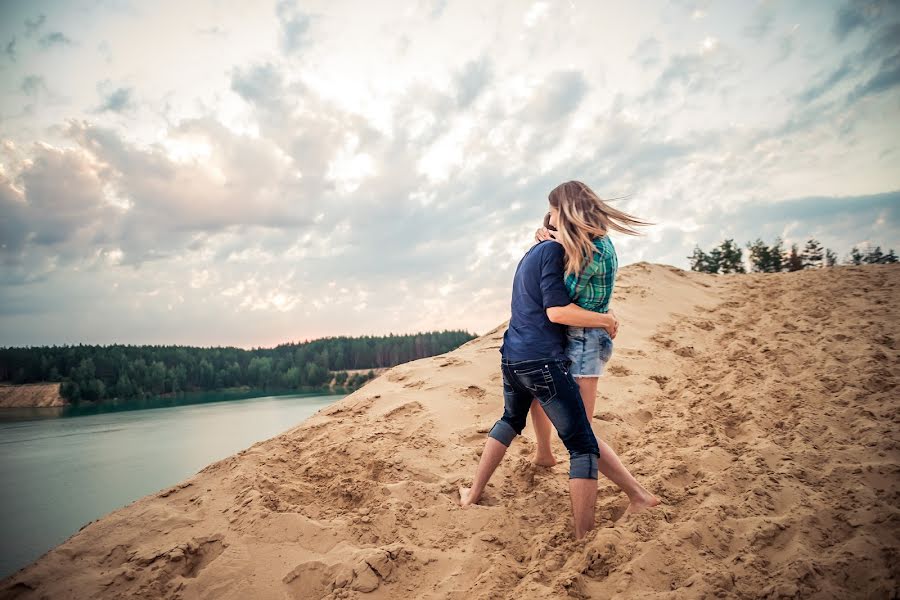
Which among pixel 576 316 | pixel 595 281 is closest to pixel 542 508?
pixel 576 316

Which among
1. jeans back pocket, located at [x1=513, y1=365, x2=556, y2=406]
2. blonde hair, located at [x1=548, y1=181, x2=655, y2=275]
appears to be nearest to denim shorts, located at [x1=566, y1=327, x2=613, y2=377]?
jeans back pocket, located at [x1=513, y1=365, x2=556, y2=406]

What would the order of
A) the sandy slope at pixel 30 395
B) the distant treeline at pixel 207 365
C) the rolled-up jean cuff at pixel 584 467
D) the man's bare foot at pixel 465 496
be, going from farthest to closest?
the distant treeline at pixel 207 365 < the sandy slope at pixel 30 395 < the man's bare foot at pixel 465 496 < the rolled-up jean cuff at pixel 584 467

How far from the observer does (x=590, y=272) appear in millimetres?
2430

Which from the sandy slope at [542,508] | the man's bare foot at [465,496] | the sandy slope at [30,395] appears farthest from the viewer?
the sandy slope at [30,395]

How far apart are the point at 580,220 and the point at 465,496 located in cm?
197

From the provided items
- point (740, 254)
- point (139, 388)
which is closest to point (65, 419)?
point (139, 388)

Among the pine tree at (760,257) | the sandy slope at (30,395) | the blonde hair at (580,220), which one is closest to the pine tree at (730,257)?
the pine tree at (760,257)

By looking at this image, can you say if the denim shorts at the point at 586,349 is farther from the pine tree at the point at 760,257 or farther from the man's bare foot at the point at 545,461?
the pine tree at the point at 760,257

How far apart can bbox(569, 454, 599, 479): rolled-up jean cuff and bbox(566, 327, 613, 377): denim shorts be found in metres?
0.45

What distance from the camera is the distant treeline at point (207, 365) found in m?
44.1

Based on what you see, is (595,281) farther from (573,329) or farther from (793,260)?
(793,260)

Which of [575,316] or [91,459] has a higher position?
A: [575,316]

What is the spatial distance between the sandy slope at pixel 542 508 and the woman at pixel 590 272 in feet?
1.05

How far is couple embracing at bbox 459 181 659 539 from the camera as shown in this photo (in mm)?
2363
